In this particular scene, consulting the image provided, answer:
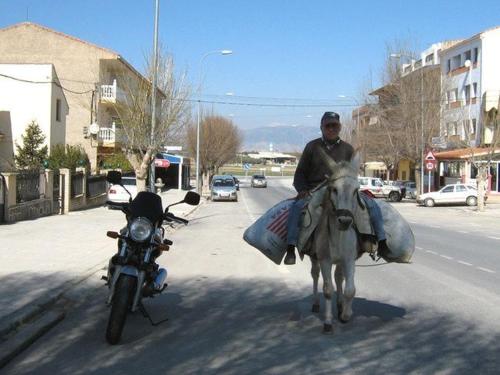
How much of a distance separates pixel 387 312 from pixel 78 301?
396 centimetres

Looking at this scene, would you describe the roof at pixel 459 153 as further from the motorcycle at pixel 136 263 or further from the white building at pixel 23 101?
the motorcycle at pixel 136 263

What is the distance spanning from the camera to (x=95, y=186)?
31.6 meters

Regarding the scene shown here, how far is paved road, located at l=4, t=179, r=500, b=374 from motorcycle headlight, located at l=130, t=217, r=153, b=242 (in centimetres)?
101

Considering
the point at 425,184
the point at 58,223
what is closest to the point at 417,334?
the point at 58,223

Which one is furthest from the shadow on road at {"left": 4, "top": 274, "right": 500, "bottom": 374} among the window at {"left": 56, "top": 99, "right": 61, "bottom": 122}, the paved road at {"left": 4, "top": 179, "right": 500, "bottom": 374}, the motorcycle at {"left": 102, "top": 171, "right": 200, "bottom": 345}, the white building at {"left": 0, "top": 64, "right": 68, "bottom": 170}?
the window at {"left": 56, "top": 99, "right": 61, "bottom": 122}

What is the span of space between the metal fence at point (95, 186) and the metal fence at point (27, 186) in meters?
7.52

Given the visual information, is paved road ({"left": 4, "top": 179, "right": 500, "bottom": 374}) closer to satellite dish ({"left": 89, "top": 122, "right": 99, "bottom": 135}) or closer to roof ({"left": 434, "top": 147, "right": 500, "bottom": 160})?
satellite dish ({"left": 89, "top": 122, "right": 99, "bottom": 135})

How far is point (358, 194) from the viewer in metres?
6.18

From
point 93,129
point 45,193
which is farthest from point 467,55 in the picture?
point 45,193

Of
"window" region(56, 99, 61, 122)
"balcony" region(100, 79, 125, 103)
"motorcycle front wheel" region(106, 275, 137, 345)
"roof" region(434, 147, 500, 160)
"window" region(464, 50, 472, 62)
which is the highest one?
"window" region(464, 50, 472, 62)

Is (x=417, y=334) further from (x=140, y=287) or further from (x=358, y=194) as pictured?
(x=140, y=287)

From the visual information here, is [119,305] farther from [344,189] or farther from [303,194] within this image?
[344,189]

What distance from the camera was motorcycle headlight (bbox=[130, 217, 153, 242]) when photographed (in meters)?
6.36

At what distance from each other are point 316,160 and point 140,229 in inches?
78.1
